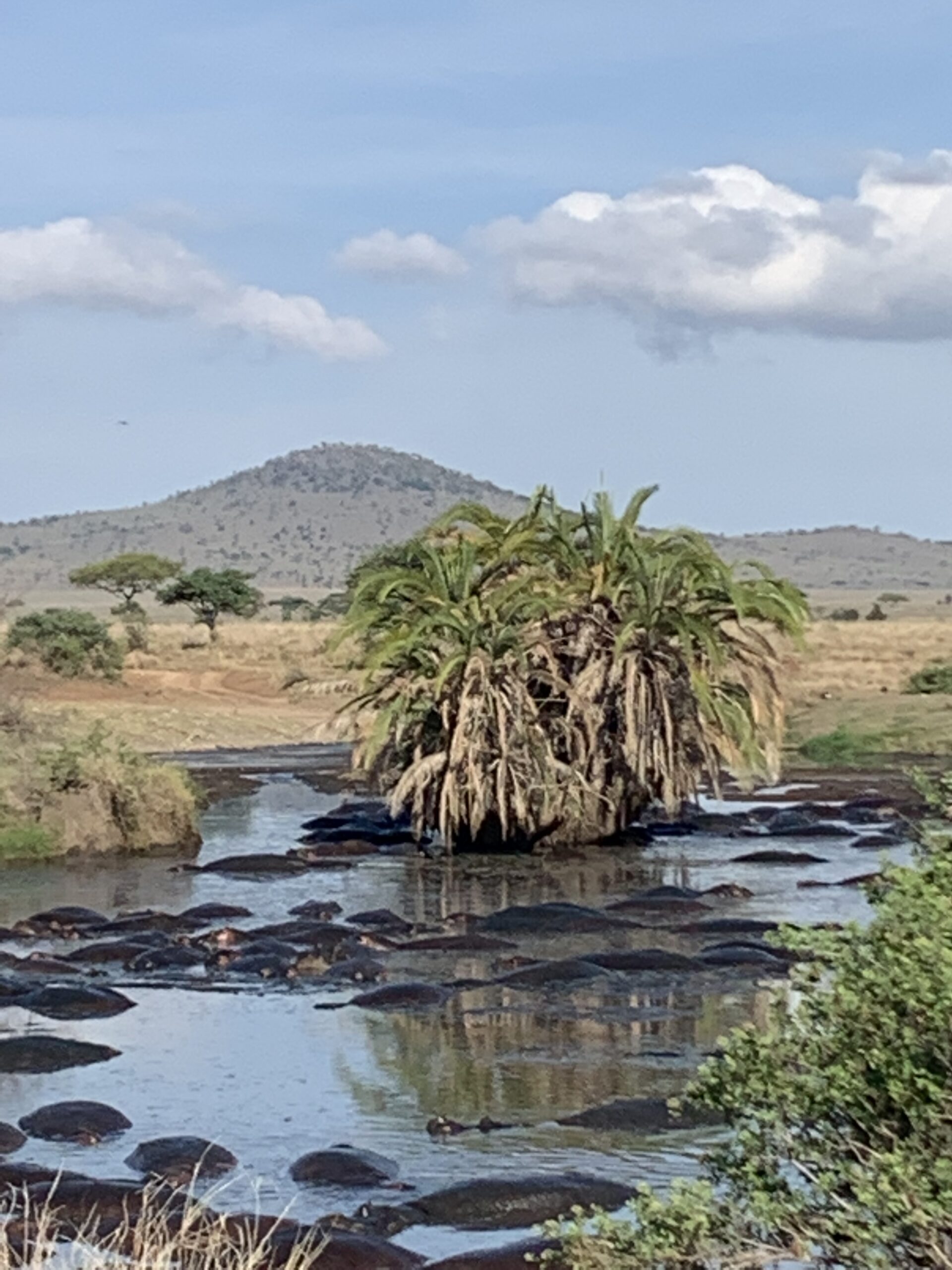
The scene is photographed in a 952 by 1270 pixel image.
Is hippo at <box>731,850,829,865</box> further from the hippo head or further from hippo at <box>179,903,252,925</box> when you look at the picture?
the hippo head

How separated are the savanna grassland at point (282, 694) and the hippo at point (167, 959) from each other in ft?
30.8

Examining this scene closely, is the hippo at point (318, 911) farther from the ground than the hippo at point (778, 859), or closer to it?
farther from the ground

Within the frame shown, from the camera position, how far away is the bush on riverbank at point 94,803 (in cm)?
A: 2923

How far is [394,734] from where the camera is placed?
2903cm

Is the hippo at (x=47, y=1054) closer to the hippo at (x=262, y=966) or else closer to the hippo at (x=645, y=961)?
the hippo at (x=262, y=966)

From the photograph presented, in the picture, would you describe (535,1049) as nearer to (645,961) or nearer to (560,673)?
(645,961)

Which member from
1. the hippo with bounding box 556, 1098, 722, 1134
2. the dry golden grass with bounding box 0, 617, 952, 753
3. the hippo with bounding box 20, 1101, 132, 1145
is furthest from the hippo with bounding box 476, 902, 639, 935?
the dry golden grass with bounding box 0, 617, 952, 753

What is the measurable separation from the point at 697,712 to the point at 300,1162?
1633 cm

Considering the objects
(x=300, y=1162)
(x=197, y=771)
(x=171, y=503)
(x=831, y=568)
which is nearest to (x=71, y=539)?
(x=171, y=503)

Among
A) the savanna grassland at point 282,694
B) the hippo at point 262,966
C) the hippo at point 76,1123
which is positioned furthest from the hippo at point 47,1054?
the savanna grassland at point 282,694

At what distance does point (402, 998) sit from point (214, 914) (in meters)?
5.03

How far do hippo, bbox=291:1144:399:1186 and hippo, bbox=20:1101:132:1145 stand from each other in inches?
58.5

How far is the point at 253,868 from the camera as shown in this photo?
27234mm

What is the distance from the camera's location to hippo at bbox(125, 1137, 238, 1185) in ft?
41.5
